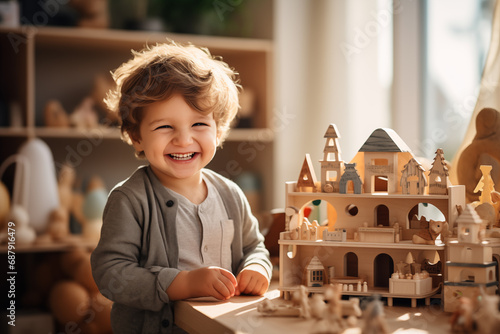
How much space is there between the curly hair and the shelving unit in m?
1.12

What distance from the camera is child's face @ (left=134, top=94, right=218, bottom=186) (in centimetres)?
104

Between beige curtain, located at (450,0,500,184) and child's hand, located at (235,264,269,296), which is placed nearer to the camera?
child's hand, located at (235,264,269,296)

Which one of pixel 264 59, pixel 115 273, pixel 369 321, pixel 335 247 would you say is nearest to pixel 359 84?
pixel 264 59

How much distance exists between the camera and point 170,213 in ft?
3.51

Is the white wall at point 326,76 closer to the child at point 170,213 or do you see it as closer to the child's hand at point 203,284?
the child at point 170,213

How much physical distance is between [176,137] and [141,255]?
215 millimetres

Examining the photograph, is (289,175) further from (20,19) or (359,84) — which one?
(20,19)

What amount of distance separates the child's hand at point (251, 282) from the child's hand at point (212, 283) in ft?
0.17

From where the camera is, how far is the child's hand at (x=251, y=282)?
3.39ft

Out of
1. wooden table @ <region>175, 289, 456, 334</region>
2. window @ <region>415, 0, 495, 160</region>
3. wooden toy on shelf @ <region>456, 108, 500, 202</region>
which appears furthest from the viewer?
window @ <region>415, 0, 495, 160</region>

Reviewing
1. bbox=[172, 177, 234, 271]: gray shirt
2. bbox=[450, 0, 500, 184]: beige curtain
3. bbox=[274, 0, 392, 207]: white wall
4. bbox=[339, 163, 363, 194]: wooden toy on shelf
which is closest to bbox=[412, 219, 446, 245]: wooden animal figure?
bbox=[339, 163, 363, 194]: wooden toy on shelf

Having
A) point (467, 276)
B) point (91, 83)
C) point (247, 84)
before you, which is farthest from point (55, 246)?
point (467, 276)

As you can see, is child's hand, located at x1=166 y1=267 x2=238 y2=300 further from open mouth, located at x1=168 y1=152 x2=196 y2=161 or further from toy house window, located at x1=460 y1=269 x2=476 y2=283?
toy house window, located at x1=460 y1=269 x2=476 y2=283

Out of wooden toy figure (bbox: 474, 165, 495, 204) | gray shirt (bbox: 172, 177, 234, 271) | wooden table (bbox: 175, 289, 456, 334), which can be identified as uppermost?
wooden toy figure (bbox: 474, 165, 495, 204)
